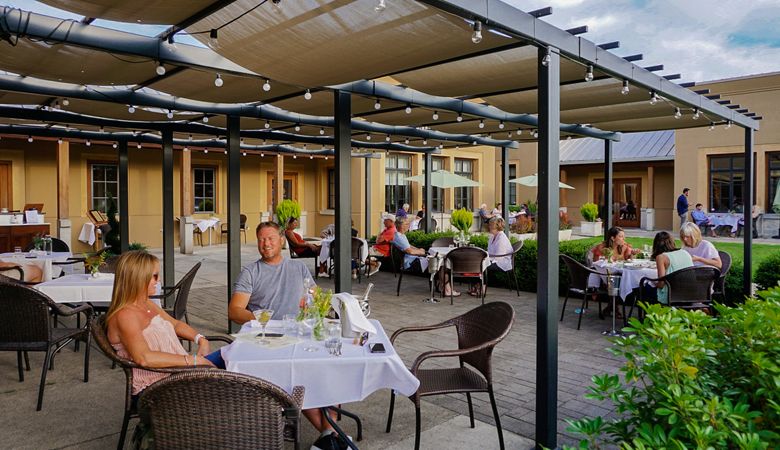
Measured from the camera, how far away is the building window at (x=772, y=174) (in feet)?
55.9

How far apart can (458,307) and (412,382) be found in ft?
16.0

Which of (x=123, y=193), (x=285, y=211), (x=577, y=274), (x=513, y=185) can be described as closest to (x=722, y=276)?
(x=577, y=274)

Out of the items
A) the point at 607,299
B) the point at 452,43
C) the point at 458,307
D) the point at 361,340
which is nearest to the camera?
the point at 361,340

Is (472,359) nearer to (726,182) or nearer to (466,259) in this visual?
(466,259)

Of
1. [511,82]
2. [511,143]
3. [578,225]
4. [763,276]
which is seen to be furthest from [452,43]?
[578,225]

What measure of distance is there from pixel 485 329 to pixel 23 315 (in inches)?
132

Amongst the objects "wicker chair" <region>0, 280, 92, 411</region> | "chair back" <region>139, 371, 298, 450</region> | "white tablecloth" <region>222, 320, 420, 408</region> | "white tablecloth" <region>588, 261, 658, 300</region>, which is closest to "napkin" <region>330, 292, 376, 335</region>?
"white tablecloth" <region>222, 320, 420, 408</region>

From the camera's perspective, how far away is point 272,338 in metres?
3.11

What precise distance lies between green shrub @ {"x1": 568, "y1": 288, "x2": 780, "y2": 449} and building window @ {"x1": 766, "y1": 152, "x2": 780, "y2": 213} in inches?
720

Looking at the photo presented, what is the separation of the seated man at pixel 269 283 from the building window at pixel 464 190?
15.8 meters

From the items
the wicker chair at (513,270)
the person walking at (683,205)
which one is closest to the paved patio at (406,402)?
the wicker chair at (513,270)

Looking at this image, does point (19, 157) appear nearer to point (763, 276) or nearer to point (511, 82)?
point (511, 82)

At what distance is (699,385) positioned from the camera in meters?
1.73

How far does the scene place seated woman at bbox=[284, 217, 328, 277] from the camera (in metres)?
10.6
